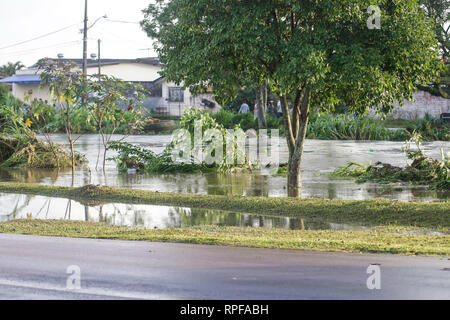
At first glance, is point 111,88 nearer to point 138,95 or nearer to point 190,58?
point 138,95

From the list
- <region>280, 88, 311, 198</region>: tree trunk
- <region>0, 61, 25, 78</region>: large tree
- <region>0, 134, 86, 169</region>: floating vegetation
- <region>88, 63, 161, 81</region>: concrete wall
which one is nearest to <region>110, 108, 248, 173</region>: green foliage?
<region>0, 134, 86, 169</region>: floating vegetation

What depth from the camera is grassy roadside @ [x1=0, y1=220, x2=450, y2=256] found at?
8242 millimetres

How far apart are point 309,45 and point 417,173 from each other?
16.5ft

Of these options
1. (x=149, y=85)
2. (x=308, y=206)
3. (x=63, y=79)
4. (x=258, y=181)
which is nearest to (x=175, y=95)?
(x=149, y=85)

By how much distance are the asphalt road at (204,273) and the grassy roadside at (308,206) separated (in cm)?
291

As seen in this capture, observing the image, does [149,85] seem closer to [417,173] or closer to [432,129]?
[432,129]

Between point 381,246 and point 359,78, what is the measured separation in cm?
426

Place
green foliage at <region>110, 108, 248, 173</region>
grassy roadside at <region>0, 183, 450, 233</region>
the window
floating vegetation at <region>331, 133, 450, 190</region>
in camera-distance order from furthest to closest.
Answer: the window, green foliage at <region>110, 108, 248, 173</region>, floating vegetation at <region>331, 133, 450, 190</region>, grassy roadside at <region>0, 183, 450, 233</region>

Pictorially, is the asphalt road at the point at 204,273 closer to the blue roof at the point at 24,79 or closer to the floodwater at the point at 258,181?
the floodwater at the point at 258,181

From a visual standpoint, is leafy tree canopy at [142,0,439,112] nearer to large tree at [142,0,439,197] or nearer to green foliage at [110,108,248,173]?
large tree at [142,0,439,197]

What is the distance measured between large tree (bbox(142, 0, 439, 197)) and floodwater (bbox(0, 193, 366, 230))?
2666 millimetres

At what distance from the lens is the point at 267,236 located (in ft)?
30.4

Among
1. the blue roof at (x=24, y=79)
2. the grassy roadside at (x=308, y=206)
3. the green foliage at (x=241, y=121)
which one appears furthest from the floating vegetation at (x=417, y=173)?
the blue roof at (x=24, y=79)

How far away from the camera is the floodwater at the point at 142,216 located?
10.5 meters
